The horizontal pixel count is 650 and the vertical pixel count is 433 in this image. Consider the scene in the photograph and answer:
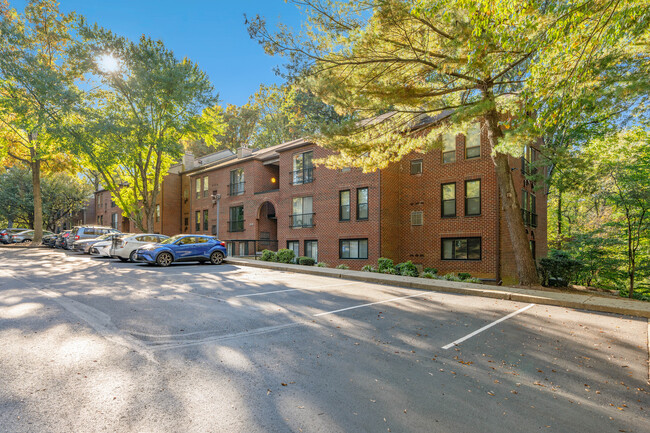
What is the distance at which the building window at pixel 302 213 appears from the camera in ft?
76.3

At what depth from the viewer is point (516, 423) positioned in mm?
3119

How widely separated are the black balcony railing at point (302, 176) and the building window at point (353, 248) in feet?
17.1

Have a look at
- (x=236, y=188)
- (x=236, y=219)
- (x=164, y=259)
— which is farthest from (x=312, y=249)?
(x=236, y=188)

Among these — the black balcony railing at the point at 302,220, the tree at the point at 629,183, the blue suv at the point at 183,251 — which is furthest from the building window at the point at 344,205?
the tree at the point at 629,183

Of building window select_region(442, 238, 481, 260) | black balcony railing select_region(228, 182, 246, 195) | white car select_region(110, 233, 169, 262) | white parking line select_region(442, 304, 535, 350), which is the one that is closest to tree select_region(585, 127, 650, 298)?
building window select_region(442, 238, 481, 260)

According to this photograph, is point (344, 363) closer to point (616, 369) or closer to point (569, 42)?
point (616, 369)

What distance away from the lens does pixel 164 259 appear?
52.4 feet

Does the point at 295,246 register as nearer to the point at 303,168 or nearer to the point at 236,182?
the point at 303,168

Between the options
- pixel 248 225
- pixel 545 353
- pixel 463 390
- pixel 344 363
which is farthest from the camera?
pixel 248 225

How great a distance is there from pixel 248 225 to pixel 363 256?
38.1ft

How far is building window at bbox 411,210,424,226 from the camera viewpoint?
19562 mm

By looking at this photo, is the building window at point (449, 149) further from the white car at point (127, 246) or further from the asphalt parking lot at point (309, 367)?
the white car at point (127, 246)

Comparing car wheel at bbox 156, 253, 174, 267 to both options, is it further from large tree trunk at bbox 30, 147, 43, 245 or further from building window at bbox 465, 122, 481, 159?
large tree trunk at bbox 30, 147, 43, 245

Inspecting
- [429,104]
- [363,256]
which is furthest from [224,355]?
[363,256]
